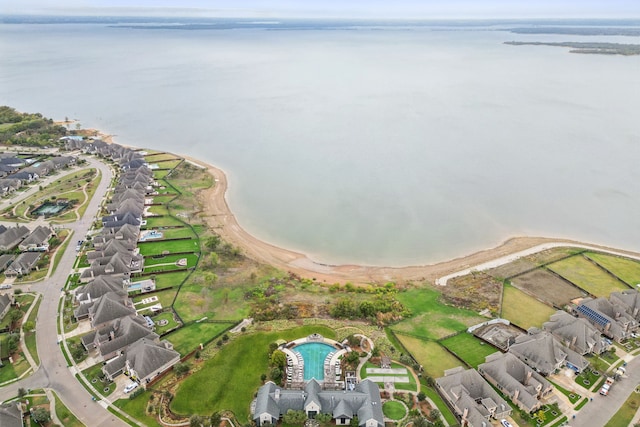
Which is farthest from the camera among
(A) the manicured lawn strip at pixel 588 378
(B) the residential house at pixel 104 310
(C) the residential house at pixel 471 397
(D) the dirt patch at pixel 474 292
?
(D) the dirt patch at pixel 474 292

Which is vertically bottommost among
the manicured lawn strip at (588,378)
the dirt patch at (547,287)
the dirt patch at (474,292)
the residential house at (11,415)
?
the dirt patch at (474,292)

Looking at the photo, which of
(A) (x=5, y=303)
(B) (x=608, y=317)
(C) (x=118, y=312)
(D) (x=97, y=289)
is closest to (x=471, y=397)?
→ (B) (x=608, y=317)

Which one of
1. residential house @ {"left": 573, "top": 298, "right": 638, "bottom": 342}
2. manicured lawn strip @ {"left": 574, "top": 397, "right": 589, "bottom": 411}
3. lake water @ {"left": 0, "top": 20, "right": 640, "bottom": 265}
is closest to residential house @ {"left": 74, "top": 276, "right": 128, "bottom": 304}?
lake water @ {"left": 0, "top": 20, "right": 640, "bottom": 265}

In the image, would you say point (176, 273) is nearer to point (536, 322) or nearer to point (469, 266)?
point (469, 266)

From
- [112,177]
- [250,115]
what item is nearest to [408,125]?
[250,115]

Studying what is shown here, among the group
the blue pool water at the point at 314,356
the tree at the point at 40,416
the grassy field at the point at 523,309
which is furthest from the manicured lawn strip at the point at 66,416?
the grassy field at the point at 523,309

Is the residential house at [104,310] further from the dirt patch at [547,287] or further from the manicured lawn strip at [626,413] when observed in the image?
the dirt patch at [547,287]
